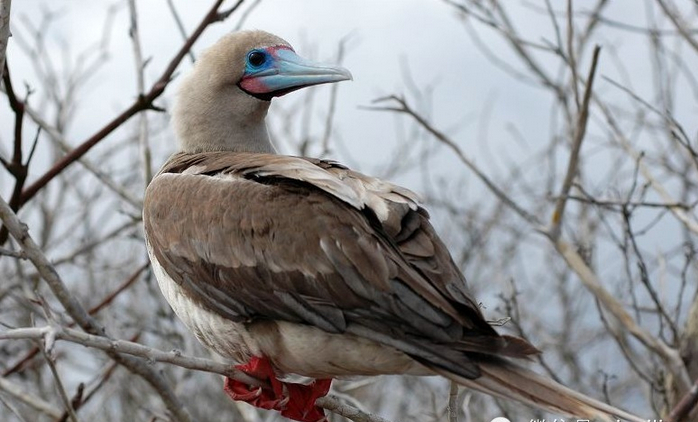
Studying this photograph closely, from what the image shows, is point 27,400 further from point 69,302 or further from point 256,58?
point 256,58

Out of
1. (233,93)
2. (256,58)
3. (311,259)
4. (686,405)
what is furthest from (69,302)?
(686,405)

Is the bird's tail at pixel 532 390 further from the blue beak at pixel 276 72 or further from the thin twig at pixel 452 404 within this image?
the blue beak at pixel 276 72

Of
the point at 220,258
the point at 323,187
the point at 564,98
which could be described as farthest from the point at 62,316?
the point at 564,98

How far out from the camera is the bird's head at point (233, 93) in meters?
4.56

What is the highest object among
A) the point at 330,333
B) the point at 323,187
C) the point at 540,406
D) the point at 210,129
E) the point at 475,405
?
the point at 475,405

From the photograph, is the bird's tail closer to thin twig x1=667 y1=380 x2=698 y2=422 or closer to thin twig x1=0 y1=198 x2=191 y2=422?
thin twig x1=667 y1=380 x2=698 y2=422

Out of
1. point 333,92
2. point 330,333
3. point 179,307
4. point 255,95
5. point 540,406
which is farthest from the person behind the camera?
point 333,92

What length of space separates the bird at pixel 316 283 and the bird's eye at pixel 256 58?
15.6 inches

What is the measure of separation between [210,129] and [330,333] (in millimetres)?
1609

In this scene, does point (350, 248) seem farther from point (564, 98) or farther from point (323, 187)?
point (564, 98)

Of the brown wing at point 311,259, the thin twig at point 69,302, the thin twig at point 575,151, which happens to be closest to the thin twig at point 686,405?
the brown wing at point 311,259

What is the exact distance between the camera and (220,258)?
3607 mm

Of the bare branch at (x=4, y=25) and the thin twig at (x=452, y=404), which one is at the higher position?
the bare branch at (x=4, y=25)

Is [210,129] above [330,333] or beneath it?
above
